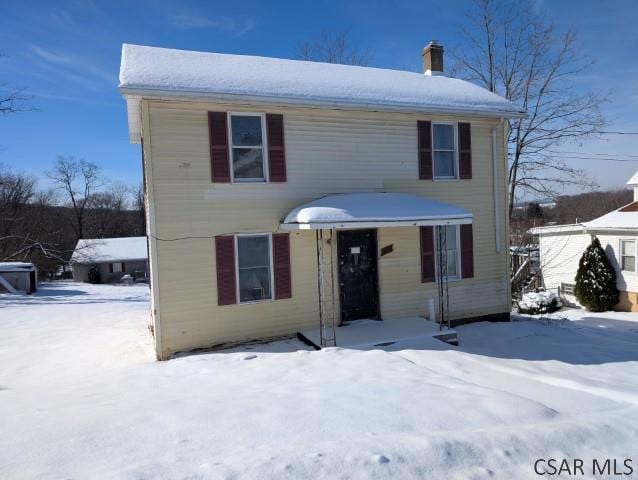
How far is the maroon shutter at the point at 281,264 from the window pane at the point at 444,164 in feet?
13.9

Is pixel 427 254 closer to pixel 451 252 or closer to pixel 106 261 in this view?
pixel 451 252

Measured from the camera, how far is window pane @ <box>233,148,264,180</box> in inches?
339

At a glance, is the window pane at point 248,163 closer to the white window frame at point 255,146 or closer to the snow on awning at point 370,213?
the white window frame at point 255,146

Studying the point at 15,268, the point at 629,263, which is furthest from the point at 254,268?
the point at 15,268

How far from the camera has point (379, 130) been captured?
9.73 meters

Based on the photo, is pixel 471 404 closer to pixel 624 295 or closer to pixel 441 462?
pixel 441 462

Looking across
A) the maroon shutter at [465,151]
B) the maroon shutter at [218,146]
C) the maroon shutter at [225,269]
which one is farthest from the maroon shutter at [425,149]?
the maroon shutter at [225,269]

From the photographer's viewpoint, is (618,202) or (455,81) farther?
(618,202)

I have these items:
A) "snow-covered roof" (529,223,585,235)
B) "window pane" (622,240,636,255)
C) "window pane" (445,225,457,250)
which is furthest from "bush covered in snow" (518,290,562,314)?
"window pane" (445,225,457,250)

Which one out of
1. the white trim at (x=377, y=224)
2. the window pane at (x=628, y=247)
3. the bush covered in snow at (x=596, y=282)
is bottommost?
the bush covered in snow at (x=596, y=282)

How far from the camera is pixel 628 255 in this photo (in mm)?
18688

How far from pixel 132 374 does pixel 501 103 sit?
10.3 m

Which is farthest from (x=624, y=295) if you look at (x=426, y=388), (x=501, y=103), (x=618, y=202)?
(x=618, y=202)

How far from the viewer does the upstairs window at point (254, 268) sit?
28.5 feet
